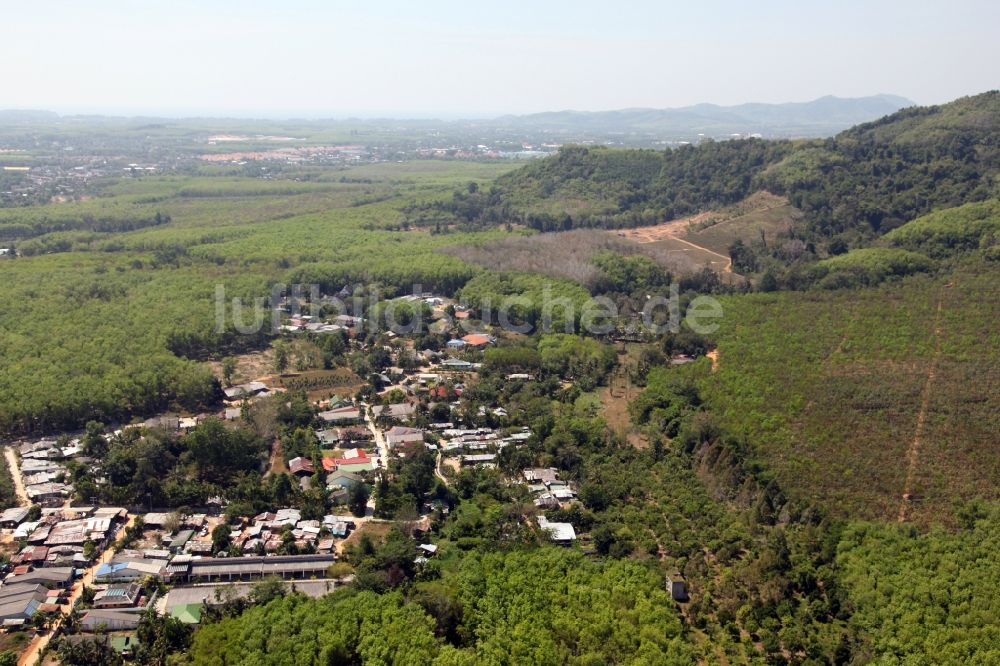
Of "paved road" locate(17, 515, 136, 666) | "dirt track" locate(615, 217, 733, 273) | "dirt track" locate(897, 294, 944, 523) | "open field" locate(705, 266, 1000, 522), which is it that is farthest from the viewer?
"dirt track" locate(615, 217, 733, 273)

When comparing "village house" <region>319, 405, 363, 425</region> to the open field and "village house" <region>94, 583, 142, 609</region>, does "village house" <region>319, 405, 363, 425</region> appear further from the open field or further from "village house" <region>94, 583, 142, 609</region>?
the open field

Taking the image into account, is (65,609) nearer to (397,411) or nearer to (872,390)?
(397,411)

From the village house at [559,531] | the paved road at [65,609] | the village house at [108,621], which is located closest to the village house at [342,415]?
the paved road at [65,609]

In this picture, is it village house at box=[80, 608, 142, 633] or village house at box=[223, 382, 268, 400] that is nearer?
village house at box=[80, 608, 142, 633]

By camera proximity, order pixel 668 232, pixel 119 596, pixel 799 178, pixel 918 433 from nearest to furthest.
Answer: pixel 119 596
pixel 918 433
pixel 668 232
pixel 799 178

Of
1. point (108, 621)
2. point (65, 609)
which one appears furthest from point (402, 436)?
point (65, 609)

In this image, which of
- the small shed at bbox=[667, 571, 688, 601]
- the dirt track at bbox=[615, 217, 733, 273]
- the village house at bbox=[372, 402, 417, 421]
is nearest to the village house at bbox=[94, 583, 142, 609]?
the village house at bbox=[372, 402, 417, 421]

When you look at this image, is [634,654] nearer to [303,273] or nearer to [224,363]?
[224,363]
